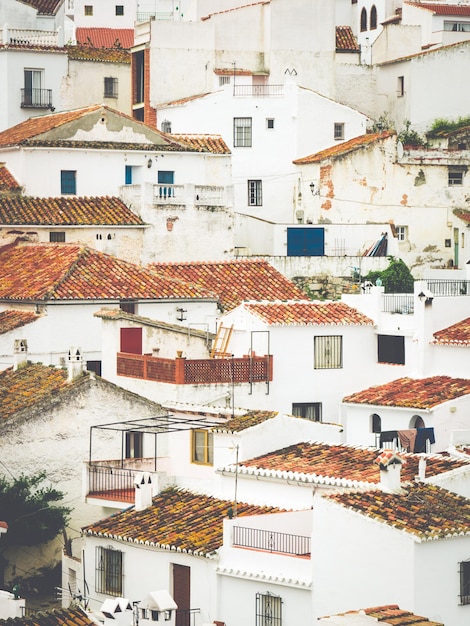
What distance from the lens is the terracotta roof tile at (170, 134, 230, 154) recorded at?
63125mm

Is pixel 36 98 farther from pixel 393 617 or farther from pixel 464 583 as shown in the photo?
pixel 393 617

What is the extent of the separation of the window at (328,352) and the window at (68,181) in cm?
1122

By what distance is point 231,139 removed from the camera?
6744 centimetres

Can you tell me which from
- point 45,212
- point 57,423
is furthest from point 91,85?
point 57,423

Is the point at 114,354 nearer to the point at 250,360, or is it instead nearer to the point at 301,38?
the point at 250,360

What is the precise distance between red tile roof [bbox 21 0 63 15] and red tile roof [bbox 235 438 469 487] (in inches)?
1386

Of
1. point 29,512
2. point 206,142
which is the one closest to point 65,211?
point 206,142

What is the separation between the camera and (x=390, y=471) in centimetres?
3831

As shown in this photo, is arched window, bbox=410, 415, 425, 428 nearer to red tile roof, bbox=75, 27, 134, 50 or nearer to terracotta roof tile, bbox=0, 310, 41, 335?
terracotta roof tile, bbox=0, 310, 41, 335

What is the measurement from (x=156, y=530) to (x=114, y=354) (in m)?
10.4

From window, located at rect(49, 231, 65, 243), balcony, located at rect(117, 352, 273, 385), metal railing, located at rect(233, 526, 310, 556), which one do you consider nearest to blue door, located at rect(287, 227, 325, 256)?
window, located at rect(49, 231, 65, 243)

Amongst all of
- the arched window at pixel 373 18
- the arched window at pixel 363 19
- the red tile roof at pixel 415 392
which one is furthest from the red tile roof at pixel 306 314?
the arched window at pixel 363 19

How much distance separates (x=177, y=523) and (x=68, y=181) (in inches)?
829

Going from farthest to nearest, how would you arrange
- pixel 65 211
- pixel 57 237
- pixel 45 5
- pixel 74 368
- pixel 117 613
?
pixel 45 5 < pixel 65 211 < pixel 57 237 < pixel 74 368 < pixel 117 613
